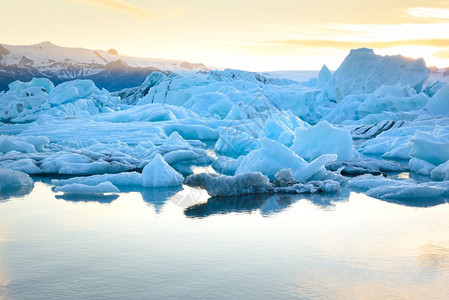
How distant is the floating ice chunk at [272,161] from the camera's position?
10797mm

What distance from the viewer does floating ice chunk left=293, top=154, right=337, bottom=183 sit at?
10.2 meters

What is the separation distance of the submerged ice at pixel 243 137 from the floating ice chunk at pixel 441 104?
43 millimetres

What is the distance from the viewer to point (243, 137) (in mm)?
16656

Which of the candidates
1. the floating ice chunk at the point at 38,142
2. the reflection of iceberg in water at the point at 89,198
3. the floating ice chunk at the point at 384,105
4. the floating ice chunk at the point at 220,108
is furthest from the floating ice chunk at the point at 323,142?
the floating ice chunk at the point at 220,108

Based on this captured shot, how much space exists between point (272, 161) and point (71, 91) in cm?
2014

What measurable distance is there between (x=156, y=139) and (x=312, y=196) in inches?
372

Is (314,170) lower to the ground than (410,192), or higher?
higher

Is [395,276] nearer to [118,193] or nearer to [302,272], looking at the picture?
[302,272]

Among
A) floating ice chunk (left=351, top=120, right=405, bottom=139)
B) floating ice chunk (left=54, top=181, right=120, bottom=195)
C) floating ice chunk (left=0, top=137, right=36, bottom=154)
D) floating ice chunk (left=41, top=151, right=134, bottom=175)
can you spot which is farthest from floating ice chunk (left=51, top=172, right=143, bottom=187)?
floating ice chunk (left=351, top=120, right=405, bottom=139)

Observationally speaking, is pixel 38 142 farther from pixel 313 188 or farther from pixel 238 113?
pixel 238 113

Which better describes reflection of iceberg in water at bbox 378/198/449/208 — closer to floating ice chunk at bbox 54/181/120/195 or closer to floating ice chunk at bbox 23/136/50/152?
floating ice chunk at bbox 54/181/120/195

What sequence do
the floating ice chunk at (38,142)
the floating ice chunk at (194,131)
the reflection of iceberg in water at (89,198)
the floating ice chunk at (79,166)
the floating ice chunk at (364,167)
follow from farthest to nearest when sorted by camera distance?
the floating ice chunk at (194,131) < the floating ice chunk at (38,142) < the floating ice chunk at (364,167) < the floating ice chunk at (79,166) < the reflection of iceberg in water at (89,198)

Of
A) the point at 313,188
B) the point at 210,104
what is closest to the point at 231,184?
the point at 313,188

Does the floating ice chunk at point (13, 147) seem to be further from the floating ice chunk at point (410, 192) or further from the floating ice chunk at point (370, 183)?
the floating ice chunk at point (410, 192)
